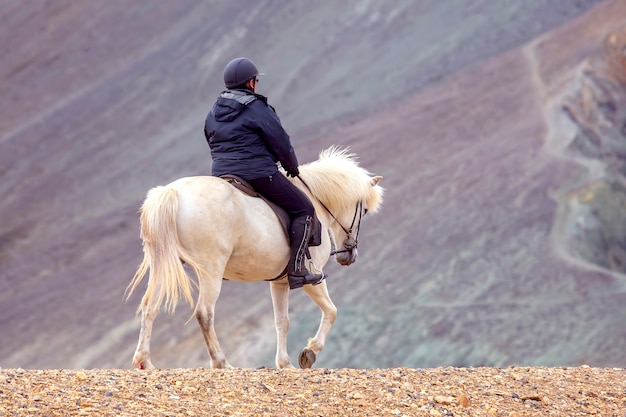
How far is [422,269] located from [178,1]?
25.4 m

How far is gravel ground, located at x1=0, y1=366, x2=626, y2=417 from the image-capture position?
7352mm

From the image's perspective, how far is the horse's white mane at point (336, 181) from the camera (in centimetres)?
1160

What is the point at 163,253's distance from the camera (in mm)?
9906

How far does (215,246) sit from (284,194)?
3.13 ft

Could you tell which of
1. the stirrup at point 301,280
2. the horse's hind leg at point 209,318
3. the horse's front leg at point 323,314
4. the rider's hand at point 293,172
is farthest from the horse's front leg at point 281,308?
the horse's hind leg at point 209,318

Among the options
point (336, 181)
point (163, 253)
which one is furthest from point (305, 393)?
point (336, 181)

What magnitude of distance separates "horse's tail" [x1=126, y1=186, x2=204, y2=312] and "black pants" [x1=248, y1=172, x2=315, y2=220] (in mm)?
981

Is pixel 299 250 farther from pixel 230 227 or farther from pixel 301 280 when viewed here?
pixel 230 227

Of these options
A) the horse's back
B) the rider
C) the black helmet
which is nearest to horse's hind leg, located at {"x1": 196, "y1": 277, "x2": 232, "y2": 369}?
the horse's back

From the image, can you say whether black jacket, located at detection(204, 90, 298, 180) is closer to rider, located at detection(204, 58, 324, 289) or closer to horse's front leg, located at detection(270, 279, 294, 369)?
rider, located at detection(204, 58, 324, 289)

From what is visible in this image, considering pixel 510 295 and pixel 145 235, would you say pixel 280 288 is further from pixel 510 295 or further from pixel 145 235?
pixel 510 295

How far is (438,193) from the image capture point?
39.2 m

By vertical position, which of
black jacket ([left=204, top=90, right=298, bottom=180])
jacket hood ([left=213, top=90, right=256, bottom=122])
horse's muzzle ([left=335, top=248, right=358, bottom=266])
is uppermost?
jacket hood ([left=213, top=90, right=256, bottom=122])

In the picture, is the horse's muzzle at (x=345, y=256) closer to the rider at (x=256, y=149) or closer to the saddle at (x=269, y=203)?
the saddle at (x=269, y=203)
